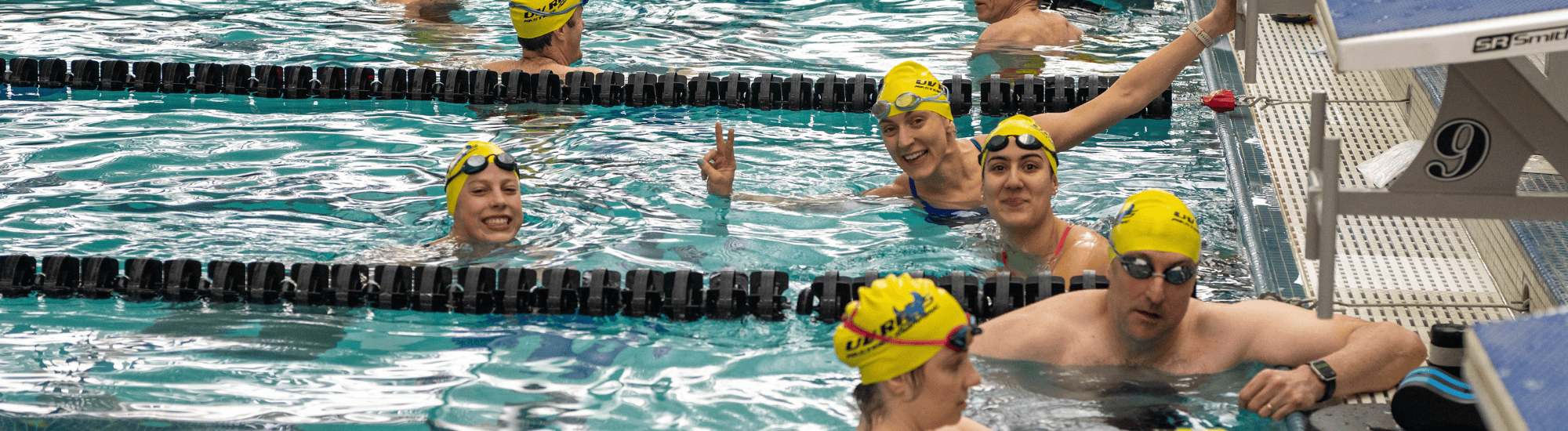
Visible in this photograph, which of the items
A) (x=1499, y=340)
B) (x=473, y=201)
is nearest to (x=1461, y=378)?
(x=1499, y=340)

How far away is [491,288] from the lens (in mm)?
4211

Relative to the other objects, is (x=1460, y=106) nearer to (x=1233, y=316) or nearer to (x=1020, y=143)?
(x=1233, y=316)

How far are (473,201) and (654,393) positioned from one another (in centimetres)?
134

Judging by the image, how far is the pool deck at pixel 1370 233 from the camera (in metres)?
3.77

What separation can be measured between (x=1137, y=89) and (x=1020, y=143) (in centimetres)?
68

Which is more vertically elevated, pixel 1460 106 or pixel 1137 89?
pixel 1460 106

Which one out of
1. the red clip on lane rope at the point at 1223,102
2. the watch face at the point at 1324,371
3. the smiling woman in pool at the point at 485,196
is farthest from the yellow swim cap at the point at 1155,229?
the red clip on lane rope at the point at 1223,102

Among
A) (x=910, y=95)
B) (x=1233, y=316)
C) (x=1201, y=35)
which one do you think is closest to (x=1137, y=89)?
(x=1201, y=35)

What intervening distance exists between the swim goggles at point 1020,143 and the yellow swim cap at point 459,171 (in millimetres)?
1767

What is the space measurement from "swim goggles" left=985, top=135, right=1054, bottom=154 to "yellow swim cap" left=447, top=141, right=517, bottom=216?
5.80ft

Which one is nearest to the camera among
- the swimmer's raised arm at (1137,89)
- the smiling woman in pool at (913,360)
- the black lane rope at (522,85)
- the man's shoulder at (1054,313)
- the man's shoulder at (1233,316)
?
the smiling woman in pool at (913,360)

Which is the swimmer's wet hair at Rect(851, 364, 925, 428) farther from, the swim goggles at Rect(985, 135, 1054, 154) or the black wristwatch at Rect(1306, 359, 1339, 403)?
the swim goggles at Rect(985, 135, 1054, 154)

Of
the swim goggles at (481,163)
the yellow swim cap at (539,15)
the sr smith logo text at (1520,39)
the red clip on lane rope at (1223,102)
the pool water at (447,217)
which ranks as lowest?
the pool water at (447,217)

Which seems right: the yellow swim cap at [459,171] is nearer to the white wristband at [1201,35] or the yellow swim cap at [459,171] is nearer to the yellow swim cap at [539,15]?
the yellow swim cap at [539,15]
